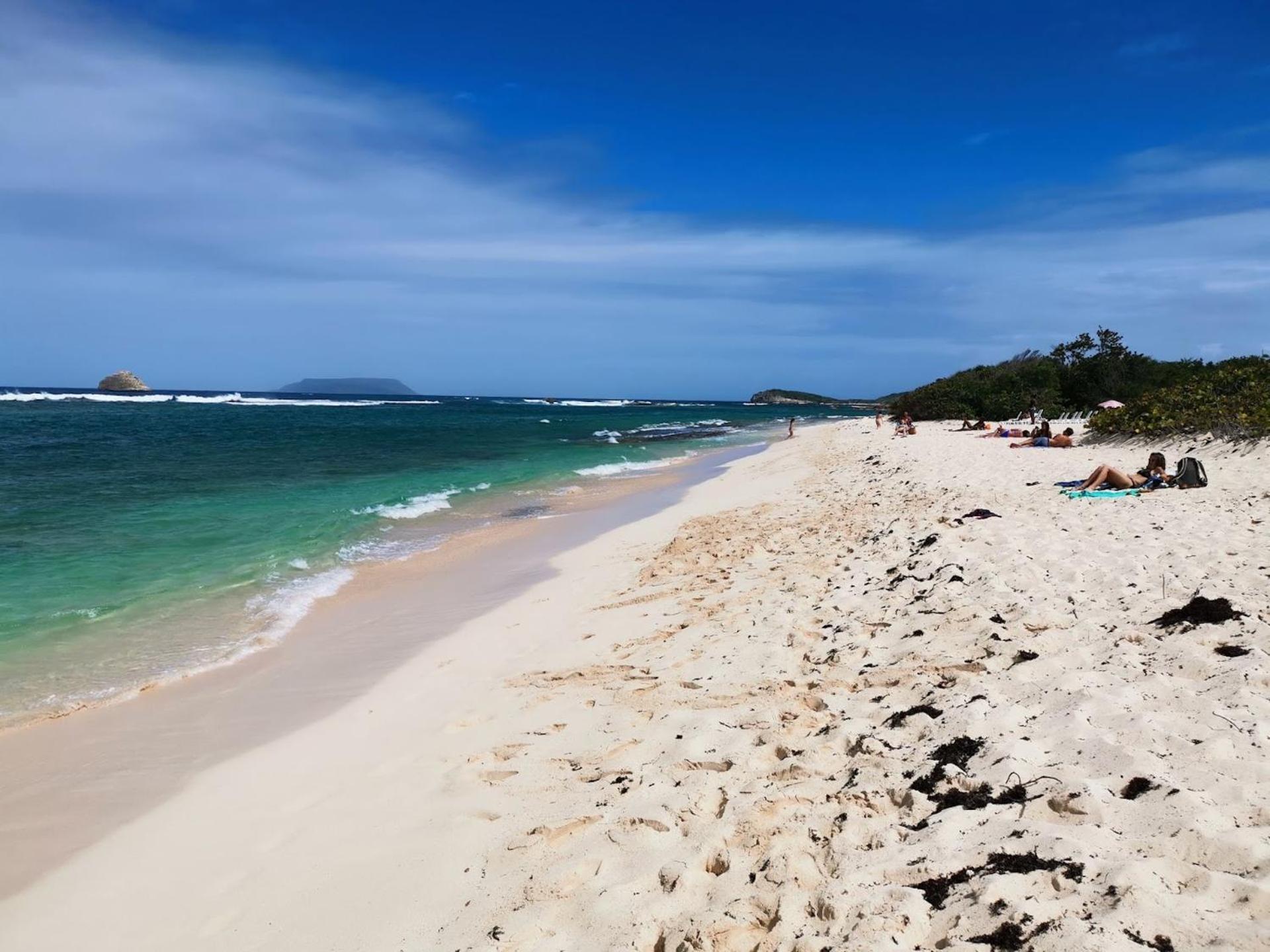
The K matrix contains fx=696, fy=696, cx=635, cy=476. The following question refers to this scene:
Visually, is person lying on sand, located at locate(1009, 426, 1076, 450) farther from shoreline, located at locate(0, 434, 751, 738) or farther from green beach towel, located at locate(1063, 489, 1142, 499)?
shoreline, located at locate(0, 434, 751, 738)

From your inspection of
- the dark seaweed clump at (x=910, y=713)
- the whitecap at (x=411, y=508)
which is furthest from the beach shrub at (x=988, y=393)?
the dark seaweed clump at (x=910, y=713)

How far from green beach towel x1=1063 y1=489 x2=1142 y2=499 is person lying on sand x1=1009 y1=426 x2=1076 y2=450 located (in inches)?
330

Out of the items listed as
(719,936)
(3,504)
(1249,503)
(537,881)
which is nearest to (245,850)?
(537,881)

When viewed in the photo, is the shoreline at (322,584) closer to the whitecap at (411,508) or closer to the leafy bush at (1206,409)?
the whitecap at (411,508)

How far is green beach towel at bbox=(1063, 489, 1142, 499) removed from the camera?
9.55 m

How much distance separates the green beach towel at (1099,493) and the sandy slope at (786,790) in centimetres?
277

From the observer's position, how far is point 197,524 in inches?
518

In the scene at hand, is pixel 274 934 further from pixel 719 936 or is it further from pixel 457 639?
pixel 457 639

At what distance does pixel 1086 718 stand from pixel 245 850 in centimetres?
440

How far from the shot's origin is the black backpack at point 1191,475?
9688 mm

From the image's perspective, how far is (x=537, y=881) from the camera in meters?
3.01

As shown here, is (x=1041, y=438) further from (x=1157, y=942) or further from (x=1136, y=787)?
(x=1157, y=942)

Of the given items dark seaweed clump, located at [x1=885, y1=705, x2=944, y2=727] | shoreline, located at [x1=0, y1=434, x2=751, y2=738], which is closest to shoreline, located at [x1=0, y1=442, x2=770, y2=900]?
shoreline, located at [x1=0, y1=434, x2=751, y2=738]

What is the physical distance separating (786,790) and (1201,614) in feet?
10.0
